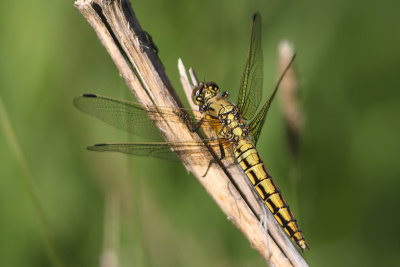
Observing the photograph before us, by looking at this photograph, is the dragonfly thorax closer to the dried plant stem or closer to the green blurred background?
the green blurred background

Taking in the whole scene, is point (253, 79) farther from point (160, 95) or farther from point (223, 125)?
point (160, 95)

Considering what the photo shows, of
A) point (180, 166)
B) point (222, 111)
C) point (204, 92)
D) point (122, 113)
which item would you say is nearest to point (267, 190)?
point (222, 111)

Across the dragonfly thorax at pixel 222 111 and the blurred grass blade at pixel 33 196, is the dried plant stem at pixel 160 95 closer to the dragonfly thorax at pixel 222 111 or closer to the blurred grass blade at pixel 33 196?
the dragonfly thorax at pixel 222 111

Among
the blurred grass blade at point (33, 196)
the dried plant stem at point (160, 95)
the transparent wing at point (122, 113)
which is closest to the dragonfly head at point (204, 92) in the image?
the transparent wing at point (122, 113)

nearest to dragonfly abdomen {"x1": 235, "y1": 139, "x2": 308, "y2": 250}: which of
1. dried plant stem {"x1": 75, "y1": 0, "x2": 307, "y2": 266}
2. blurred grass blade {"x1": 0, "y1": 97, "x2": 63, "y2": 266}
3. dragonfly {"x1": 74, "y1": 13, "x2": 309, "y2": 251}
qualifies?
dragonfly {"x1": 74, "y1": 13, "x2": 309, "y2": 251}

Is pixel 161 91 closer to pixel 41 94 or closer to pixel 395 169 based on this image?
pixel 41 94
